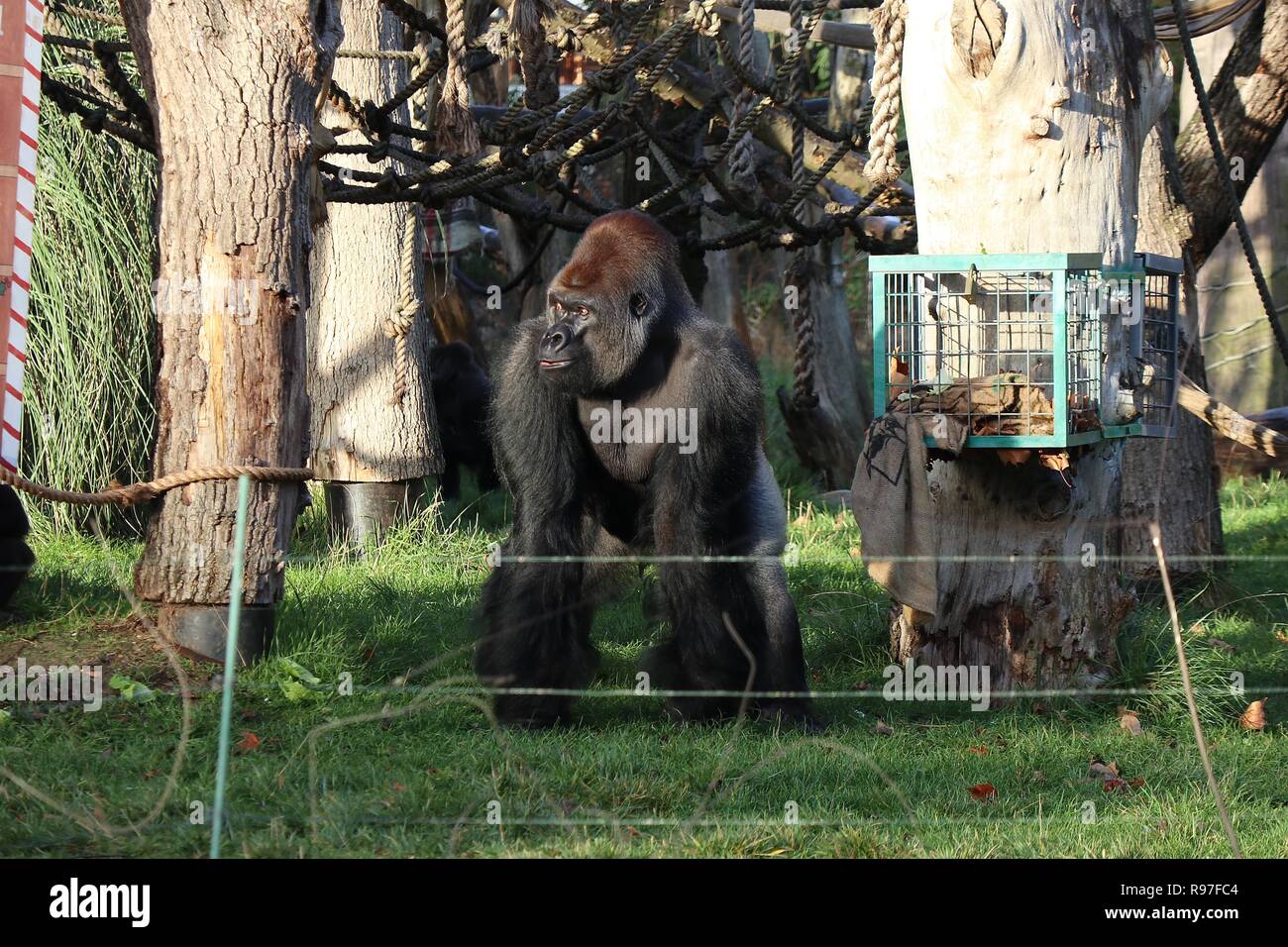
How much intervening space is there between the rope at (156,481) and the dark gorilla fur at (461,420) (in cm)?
476

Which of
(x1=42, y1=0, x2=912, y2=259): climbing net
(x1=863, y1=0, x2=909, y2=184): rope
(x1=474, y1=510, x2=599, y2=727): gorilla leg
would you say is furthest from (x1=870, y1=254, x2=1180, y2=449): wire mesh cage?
(x1=474, y1=510, x2=599, y2=727): gorilla leg

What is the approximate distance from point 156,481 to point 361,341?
292 cm

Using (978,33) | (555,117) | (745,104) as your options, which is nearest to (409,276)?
(555,117)

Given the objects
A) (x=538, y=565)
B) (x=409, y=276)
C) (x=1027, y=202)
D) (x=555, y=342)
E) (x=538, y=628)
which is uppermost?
(x=409, y=276)

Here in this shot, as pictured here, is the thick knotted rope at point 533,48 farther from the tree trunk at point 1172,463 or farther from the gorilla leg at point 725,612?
the tree trunk at point 1172,463

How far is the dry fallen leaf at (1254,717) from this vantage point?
14.4ft

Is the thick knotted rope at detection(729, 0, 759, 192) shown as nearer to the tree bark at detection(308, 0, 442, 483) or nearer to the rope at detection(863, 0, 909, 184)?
the rope at detection(863, 0, 909, 184)

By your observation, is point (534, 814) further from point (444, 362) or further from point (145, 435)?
point (444, 362)

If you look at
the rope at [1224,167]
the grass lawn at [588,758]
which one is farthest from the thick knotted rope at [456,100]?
the rope at [1224,167]

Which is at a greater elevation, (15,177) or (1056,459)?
(15,177)

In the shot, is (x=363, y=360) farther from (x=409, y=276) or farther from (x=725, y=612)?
(x=725, y=612)

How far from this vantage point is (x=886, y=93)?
4.05 m
